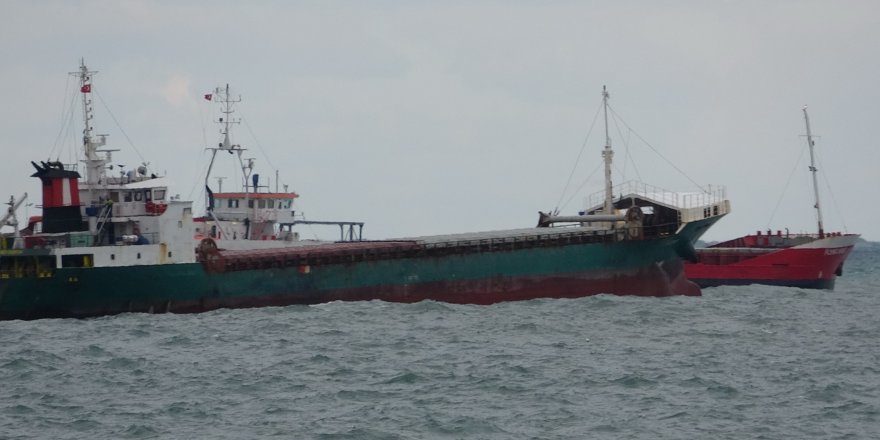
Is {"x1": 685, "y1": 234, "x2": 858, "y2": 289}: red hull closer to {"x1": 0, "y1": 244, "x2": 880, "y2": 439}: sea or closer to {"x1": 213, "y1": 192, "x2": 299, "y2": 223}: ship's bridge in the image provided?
{"x1": 0, "y1": 244, "x2": 880, "y2": 439}: sea

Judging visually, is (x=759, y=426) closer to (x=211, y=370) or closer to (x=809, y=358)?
(x=809, y=358)

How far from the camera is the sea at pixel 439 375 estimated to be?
83.1 feet

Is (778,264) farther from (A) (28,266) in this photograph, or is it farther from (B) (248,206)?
(A) (28,266)

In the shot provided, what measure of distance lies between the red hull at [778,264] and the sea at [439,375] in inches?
780

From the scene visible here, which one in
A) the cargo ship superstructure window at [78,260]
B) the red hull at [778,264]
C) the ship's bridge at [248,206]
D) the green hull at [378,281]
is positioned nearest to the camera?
the green hull at [378,281]

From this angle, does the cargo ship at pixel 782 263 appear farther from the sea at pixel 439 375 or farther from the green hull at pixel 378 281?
the sea at pixel 439 375

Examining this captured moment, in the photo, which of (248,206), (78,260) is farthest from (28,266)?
(248,206)

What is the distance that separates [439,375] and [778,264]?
39.3m

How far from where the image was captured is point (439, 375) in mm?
30688

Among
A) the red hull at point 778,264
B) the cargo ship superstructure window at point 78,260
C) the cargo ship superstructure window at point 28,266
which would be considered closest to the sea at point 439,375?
the cargo ship superstructure window at point 28,266

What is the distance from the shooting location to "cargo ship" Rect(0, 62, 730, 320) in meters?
43.3

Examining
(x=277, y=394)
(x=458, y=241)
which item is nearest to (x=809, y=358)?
(x=277, y=394)

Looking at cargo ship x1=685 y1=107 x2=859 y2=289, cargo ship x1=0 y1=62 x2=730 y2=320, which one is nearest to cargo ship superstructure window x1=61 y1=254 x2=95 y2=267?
cargo ship x1=0 y1=62 x2=730 y2=320

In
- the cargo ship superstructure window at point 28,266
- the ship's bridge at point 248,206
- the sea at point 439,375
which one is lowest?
the sea at point 439,375
